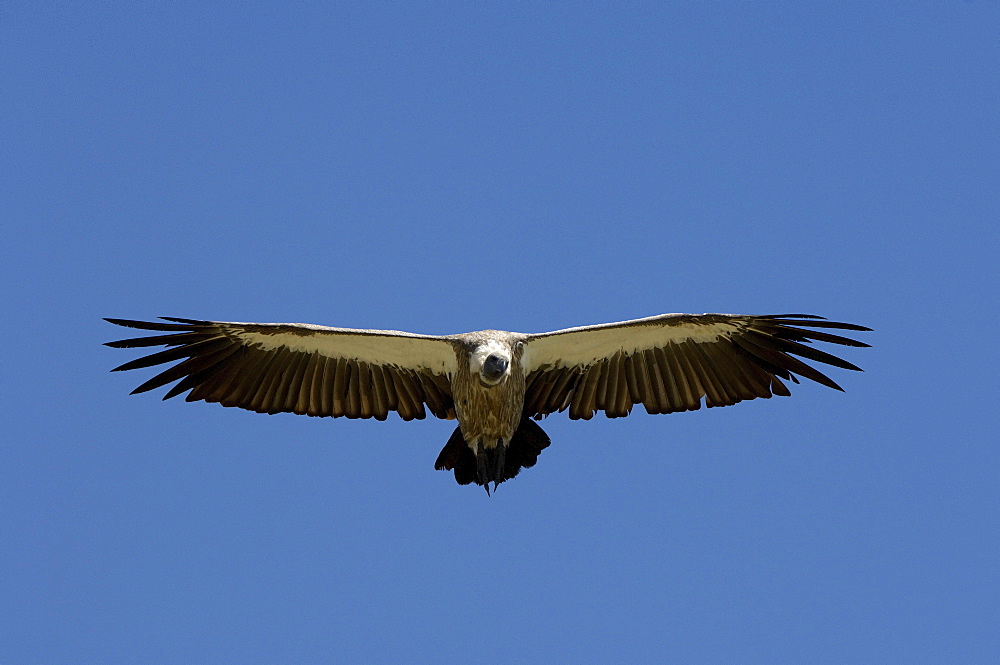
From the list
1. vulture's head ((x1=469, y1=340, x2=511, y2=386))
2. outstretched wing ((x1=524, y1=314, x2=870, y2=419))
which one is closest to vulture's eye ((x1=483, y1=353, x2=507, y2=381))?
vulture's head ((x1=469, y1=340, x2=511, y2=386))

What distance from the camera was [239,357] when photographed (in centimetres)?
1039

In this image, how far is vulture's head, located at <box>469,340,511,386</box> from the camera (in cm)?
947

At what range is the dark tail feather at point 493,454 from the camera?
9.94 m

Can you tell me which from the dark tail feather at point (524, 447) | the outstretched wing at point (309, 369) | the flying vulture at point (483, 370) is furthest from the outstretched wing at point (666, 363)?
the outstretched wing at point (309, 369)

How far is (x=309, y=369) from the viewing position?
10.5m

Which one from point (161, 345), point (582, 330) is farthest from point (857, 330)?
point (161, 345)

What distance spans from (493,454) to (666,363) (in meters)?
1.95

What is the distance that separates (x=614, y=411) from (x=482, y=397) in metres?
1.52

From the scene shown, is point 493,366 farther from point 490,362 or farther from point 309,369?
point 309,369

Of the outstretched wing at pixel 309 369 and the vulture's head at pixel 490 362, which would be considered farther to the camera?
the outstretched wing at pixel 309 369

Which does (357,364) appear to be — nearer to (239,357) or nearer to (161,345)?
(239,357)

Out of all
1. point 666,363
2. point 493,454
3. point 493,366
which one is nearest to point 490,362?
point 493,366

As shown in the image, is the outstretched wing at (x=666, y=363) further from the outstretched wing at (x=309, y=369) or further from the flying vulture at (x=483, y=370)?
the outstretched wing at (x=309, y=369)

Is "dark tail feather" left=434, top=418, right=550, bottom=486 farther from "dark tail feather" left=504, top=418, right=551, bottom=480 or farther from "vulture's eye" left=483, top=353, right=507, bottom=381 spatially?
"vulture's eye" left=483, top=353, right=507, bottom=381
